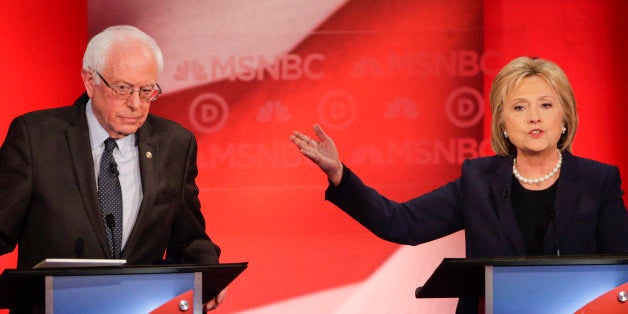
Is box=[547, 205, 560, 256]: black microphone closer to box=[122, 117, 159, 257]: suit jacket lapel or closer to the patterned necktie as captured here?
box=[122, 117, 159, 257]: suit jacket lapel

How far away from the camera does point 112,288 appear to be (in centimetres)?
227

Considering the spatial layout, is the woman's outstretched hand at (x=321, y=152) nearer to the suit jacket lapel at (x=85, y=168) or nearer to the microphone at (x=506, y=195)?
the microphone at (x=506, y=195)

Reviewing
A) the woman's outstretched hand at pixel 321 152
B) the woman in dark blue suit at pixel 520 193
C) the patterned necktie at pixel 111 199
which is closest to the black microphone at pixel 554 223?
the woman in dark blue suit at pixel 520 193

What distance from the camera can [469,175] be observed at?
3076mm

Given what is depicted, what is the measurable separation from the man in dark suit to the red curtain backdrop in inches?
70.1

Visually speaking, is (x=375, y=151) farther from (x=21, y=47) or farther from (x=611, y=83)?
(x=21, y=47)

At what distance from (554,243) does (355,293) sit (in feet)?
7.26

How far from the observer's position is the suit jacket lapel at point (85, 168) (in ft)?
9.30

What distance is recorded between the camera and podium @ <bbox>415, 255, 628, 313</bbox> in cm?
221

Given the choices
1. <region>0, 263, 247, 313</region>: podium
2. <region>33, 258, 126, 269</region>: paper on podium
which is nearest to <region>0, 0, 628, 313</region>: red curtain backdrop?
<region>0, 263, 247, 313</region>: podium

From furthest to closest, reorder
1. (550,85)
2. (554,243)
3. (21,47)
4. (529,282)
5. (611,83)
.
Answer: (611,83)
(21,47)
(550,85)
(554,243)
(529,282)

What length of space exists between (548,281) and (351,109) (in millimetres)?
2795

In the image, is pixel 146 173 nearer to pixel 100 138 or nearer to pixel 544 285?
pixel 100 138

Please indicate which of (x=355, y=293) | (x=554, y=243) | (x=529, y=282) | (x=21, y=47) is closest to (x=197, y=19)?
(x=21, y=47)
